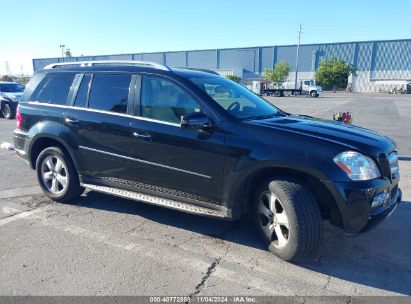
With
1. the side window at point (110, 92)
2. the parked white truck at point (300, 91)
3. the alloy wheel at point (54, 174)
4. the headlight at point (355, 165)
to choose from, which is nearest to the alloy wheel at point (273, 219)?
the headlight at point (355, 165)

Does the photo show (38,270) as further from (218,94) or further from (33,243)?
(218,94)

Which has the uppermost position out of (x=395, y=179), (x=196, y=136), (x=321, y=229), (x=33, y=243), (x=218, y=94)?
(x=218, y=94)

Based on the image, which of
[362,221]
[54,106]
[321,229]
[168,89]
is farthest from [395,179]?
[54,106]

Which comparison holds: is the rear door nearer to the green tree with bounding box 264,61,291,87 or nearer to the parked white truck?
the parked white truck

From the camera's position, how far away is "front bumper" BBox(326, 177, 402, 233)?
3.06 metres

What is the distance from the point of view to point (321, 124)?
392cm

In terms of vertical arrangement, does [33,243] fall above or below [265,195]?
below

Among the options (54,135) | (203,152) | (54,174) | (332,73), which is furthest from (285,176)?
(332,73)

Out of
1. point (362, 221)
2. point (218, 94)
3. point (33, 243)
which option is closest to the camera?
point (362, 221)

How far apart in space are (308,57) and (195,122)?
8721cm

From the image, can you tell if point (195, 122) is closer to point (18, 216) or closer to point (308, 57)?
point (18, 216)

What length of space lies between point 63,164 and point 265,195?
286 centimetres

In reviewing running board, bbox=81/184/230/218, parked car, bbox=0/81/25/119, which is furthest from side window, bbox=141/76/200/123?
parked car, bbox=0/81/25/119

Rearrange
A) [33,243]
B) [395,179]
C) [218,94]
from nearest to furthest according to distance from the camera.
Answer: [395,179] → [33,243] → [218,94]
